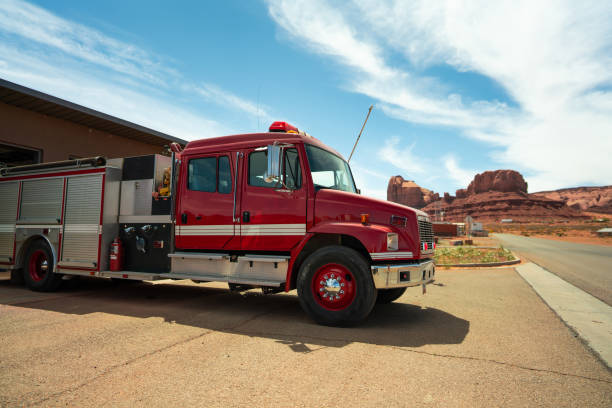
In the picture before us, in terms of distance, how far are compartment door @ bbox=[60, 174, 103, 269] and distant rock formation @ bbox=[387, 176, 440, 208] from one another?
7312 inches

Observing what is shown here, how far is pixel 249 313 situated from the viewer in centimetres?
581

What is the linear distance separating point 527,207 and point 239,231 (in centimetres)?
16673

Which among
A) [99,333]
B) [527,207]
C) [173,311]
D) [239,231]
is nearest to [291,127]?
[239,231]

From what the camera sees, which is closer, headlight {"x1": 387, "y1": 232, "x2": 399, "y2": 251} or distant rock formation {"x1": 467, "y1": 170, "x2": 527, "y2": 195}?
headlight {"x1": 387, "y1": 232, "x2": 399, "y2": 251}

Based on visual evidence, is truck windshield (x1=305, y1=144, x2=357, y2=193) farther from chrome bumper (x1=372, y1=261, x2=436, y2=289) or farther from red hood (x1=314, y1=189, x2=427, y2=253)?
chrome bumper (x1=372, y1=261, x2=436, y2=289)

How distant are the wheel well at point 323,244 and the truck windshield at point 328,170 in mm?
762

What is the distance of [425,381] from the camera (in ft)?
10.3

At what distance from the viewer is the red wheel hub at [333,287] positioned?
4.89 meters

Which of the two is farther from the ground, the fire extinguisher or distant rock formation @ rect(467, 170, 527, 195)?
distant rock formation @ rect(467, 170, 527, 195)

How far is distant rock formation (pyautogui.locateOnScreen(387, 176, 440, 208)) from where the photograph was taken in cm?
18900

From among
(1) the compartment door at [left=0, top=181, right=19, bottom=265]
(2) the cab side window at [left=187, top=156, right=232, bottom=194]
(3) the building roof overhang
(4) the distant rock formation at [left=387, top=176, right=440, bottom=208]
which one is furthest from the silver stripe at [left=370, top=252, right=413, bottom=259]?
(4) the distant rock formation at [left=387, top=176, right=440, bottom=208]

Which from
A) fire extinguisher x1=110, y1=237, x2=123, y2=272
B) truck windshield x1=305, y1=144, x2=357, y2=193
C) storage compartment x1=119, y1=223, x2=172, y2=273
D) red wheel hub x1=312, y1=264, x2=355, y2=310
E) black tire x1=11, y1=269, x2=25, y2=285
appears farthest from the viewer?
black tire x1=11, y1=269, x2=25, y2=285

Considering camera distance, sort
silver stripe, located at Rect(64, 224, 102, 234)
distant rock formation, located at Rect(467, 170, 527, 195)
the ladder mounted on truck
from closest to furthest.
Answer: silver stripe, located at Rect(64, 224, 102, 234), the ladder mounted on truck, distant rock formation, located at Rect(467, 170, 527, 195)

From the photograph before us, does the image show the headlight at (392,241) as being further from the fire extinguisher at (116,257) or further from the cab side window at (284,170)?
the fire extinguisher at (116,257)
